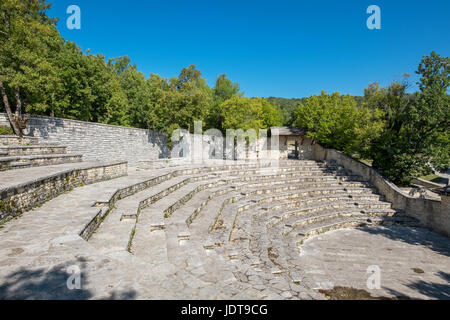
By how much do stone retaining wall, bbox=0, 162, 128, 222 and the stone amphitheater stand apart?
3 centimetres

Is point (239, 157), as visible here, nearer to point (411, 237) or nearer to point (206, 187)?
point (206, 187)

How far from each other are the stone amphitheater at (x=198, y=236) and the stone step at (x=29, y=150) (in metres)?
0.05

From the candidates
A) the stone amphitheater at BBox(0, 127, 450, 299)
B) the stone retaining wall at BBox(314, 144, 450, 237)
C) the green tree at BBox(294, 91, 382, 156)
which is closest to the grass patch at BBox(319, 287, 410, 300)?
the stone amphitheater at BBox(0, 127, 450, 299)

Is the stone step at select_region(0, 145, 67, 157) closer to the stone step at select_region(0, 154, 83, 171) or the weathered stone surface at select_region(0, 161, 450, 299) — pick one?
the stone step at select_region(0, 154, 83, 171)

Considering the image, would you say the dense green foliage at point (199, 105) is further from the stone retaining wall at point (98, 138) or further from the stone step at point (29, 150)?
the stone step at point (29, 150)

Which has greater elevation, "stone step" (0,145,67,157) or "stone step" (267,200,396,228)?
"stone step" (0,145,67,157)

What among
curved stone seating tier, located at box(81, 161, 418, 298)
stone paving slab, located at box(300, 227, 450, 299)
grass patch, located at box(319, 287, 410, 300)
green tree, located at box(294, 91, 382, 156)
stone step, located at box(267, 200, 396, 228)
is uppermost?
green tree, located at box(294, 91, 382, 156)

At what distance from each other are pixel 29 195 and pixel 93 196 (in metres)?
1.34

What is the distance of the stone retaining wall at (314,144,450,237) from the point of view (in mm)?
9789

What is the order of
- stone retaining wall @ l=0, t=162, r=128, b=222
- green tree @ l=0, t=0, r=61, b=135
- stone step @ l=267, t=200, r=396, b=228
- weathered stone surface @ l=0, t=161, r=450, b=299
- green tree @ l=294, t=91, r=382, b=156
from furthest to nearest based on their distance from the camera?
green tree @ l=294, t=91, r=382, b=156
green tree @ l=0, t=0, r=61, b=135
stone step @ l=267, t=200, r=396, b=228
stone retaining wall @ l=0, t=162, r=128, b=222
weathered stone surface @ l=0, t=161, r=450, b=299

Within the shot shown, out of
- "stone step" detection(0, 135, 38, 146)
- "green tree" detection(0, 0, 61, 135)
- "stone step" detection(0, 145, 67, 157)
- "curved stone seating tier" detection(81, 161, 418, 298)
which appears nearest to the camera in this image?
"curved stone seating tier" detection(81, 161, 418, 298)

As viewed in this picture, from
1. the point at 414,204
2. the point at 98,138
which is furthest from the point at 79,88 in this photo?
the point at 414,204

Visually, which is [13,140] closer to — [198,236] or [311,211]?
[198,236]
